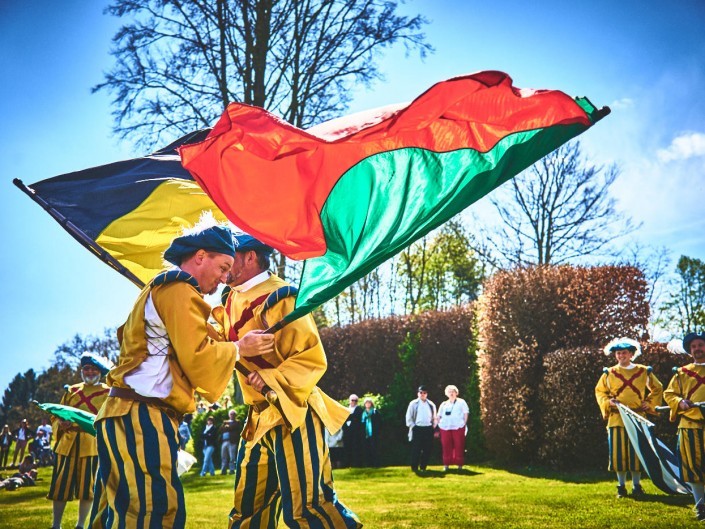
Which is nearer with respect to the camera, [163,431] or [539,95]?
[163,431]

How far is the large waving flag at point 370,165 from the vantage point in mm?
4188

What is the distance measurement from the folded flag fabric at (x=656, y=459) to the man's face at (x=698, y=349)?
1107mm

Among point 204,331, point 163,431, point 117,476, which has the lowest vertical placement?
point 117,476

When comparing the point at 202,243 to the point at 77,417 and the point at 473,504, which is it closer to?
the point at 77,417

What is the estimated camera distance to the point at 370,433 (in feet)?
61.7

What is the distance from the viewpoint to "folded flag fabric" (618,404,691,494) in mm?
8469

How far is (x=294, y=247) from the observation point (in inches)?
181

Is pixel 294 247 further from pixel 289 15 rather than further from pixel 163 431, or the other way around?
pixel 289 15

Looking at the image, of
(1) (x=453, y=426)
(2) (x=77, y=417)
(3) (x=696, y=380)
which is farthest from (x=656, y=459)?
(1) (x=453, y=426)

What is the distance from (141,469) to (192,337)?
732 mm

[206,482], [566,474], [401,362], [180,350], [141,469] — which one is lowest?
[206,482]

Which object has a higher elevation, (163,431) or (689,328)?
(689,328)

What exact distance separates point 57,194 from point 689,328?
113ft

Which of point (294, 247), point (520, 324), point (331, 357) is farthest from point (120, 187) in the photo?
point (331, 357)
